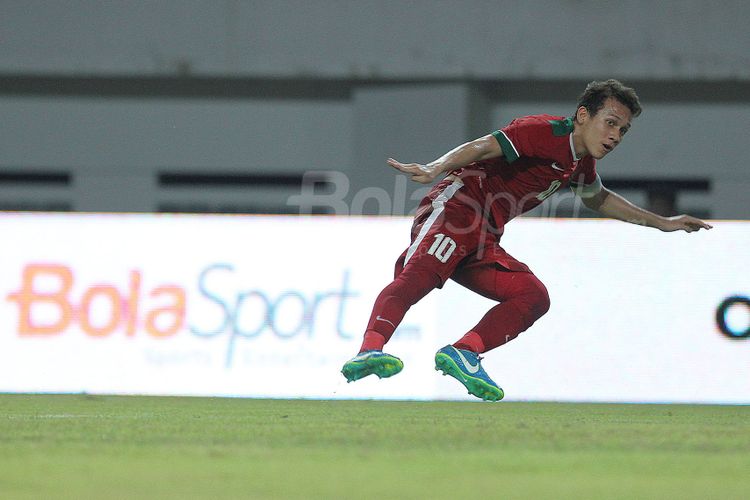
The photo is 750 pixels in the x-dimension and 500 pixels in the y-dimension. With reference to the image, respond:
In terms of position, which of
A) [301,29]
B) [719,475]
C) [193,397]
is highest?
[301,29]

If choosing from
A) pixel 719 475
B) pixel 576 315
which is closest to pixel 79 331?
pixel 576 315

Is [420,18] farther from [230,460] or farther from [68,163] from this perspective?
[230,460]

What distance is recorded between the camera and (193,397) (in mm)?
7883

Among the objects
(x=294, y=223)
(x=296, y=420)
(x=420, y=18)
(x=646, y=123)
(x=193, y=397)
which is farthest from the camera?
(x=646, y=123)

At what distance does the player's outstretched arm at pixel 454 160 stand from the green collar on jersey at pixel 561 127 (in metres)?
0.28

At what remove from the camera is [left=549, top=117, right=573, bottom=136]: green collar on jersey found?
203 inches

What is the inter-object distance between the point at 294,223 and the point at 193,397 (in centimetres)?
140

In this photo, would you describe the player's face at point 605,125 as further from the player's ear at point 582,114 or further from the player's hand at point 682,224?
the player's hand at point 682,224

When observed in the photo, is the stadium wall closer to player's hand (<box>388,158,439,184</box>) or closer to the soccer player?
the soccer player

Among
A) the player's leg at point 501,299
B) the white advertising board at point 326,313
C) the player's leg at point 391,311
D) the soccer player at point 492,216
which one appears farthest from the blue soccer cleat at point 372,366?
the white advertising board at point 326,313

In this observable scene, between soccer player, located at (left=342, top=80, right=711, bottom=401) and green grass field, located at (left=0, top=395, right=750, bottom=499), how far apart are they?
1.17 feet

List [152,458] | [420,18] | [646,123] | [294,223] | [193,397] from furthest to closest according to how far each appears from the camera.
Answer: [646,123] < [420,18] < [294,223] < [193,397] < [152,458]

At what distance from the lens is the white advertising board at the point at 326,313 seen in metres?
8.20

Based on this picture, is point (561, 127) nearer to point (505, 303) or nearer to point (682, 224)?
point (505, 303)
